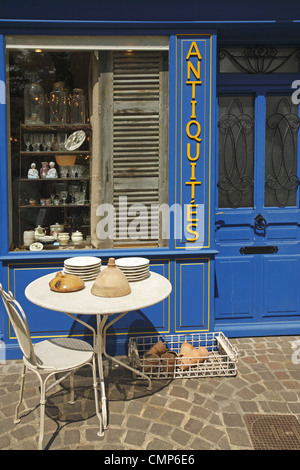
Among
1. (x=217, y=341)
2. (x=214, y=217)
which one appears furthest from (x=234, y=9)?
(x=217, y=341)

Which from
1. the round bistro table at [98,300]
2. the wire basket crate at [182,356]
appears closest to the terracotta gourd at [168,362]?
the wire basket crate at [182,356]

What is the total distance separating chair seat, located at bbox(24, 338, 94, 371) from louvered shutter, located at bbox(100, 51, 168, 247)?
1.54 m

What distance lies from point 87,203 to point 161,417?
2445 mm

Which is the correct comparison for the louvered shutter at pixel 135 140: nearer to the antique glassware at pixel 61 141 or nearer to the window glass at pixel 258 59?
the antique glassware at pixel 61 141

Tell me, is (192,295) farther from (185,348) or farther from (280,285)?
(280,285)

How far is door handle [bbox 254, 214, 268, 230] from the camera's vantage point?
5.18m

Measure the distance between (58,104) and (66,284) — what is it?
2.34 metres

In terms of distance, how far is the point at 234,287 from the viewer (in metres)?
5.19

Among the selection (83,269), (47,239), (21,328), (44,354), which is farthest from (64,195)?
(21,328)

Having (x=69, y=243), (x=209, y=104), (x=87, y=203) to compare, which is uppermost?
(x=209, y=104)

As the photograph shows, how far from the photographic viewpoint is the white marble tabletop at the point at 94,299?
3084 millimetres

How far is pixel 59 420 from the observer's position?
136 inches

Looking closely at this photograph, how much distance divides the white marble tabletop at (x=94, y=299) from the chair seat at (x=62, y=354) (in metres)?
0.42

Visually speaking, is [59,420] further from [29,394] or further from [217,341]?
[217,341]
